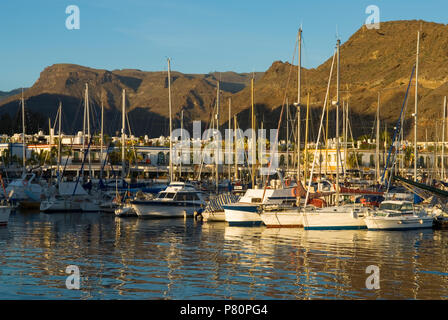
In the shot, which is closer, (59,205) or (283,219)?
(283,219)

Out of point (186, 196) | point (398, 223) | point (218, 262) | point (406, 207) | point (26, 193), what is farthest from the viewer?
point (26, 193)

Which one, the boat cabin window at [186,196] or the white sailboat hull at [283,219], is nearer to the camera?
the white sailboat hull at [283,219]

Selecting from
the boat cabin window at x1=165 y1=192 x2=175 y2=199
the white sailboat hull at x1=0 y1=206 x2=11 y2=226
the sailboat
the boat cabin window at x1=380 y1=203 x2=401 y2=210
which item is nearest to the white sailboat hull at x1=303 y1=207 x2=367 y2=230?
the boat cabin window at x1=380 y1=203 x2=401 y2=210

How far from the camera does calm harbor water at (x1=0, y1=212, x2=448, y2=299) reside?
2377cm

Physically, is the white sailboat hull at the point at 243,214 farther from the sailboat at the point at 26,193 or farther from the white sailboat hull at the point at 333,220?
the sailboat at the point at 26,193

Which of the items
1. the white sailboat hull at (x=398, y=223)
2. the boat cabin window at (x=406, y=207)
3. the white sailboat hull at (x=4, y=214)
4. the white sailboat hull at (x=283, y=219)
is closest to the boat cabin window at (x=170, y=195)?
the white sailboat hull at (x=283, y=219)

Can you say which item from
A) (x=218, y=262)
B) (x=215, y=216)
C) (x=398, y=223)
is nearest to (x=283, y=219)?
(x=215, y=216)

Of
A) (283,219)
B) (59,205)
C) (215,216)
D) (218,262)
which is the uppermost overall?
(283,219)

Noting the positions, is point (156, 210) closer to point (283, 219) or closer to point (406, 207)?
point (283, 219)

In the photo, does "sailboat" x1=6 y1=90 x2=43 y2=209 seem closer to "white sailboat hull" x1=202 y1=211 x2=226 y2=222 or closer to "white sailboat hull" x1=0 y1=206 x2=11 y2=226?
"white sailboat hull" x1=0 y1=206 x2=11 y2=226

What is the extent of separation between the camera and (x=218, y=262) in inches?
1216

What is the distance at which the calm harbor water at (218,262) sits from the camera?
23766mm
